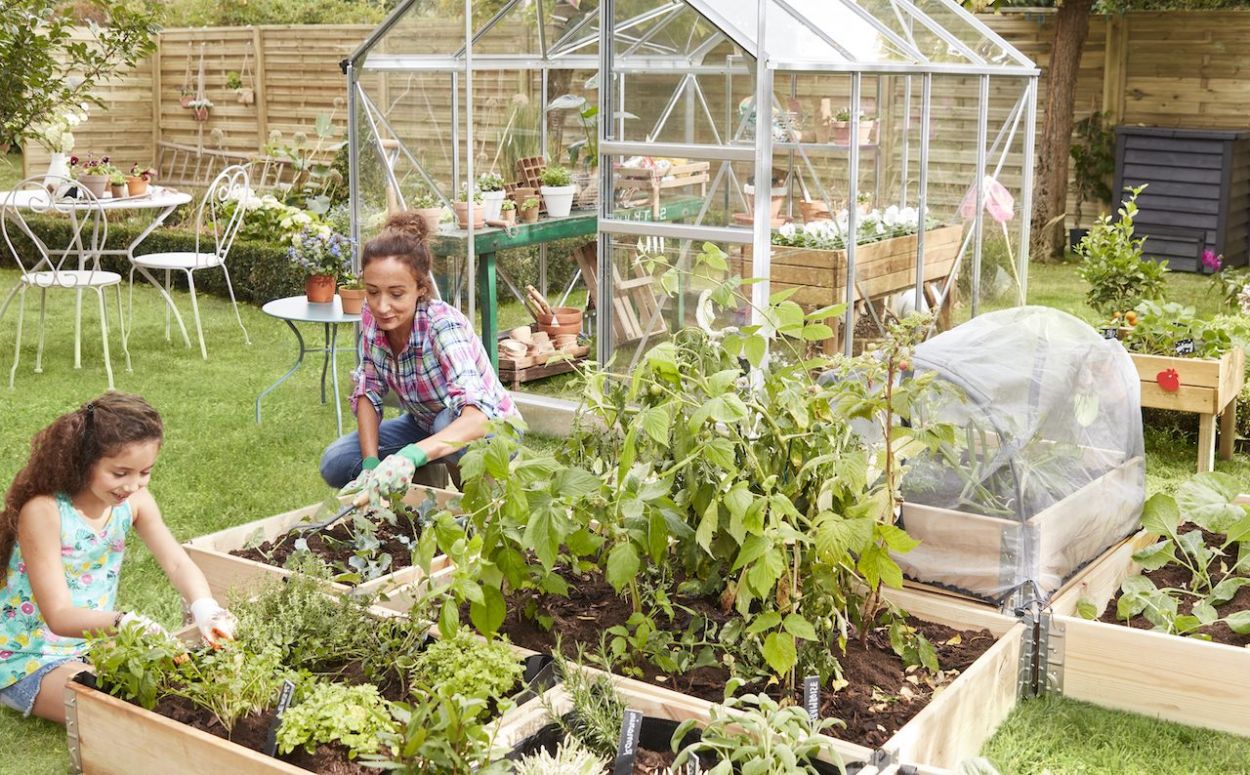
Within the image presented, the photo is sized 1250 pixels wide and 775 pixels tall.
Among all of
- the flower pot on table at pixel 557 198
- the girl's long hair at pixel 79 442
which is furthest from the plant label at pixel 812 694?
the flower pot on table at pixel 557 198

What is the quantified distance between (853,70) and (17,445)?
3.79 metres

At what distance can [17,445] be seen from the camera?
5707 mm

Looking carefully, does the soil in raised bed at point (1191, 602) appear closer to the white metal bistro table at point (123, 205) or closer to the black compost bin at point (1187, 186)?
the white metal bistro table at point (123, 205)

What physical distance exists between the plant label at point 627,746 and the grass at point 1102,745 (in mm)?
938

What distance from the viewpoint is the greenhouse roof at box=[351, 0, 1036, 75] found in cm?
534

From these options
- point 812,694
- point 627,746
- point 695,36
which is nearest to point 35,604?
point 627,746

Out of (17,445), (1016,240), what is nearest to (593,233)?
(1016,240)

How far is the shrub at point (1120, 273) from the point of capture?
6020mm

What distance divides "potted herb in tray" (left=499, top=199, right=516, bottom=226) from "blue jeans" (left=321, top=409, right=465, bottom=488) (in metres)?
2.22

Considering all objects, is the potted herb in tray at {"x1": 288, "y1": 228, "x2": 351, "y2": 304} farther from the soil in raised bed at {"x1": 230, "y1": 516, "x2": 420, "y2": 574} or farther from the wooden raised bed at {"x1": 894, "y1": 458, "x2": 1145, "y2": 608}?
the wooden raised bed at {"x1": 894, "y1": 458, "x2": 1145, "y2": 608}

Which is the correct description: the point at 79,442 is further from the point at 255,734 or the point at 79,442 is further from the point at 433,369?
the point at 433,369

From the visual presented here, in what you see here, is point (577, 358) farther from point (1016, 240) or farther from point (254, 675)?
point (254, 675)

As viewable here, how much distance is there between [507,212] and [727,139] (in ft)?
5.36

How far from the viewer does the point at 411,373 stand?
4234mm
